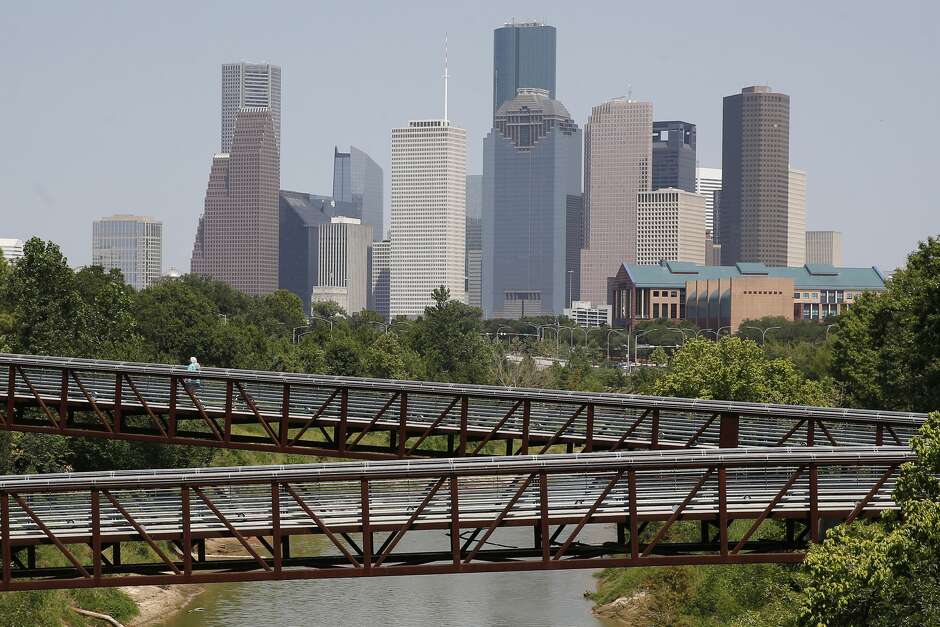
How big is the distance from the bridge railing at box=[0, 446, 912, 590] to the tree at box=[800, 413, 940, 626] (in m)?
4.32

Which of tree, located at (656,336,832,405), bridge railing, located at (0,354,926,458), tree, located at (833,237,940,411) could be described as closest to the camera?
bridge railing, located at (0,354,926,458)

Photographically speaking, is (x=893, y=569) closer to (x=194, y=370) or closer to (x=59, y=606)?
(x=194, y=370)

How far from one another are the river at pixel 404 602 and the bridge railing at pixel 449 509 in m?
23.1

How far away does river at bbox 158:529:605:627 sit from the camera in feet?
205

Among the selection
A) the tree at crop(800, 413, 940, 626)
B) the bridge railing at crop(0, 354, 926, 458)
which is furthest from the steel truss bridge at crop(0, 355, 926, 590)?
the tree at crop(800, 413, 940, 626)

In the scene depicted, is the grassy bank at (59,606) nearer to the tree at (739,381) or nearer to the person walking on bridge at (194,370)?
the person walking on bridge at (194,370)

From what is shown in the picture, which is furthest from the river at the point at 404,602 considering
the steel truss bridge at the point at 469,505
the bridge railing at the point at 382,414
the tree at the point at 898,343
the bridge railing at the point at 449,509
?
the bridge railing at the point at 449,509

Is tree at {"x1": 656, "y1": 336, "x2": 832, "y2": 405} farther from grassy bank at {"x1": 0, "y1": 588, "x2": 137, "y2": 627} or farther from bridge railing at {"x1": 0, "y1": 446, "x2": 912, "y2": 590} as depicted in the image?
bridge railing at {"x1": 0, "y1": 446, "x2": 912, "y2": 590}

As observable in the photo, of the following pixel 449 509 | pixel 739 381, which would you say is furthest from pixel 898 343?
pixel 449 509

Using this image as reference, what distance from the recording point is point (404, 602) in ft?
217

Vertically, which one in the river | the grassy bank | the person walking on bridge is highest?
the person walking on bridge

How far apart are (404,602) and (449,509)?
96.2ft

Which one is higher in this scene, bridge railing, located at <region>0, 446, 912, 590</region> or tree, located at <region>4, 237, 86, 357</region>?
tree, located at <region>4, 237, 86, 357</region>

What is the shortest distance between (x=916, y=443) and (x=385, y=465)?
490 inches
